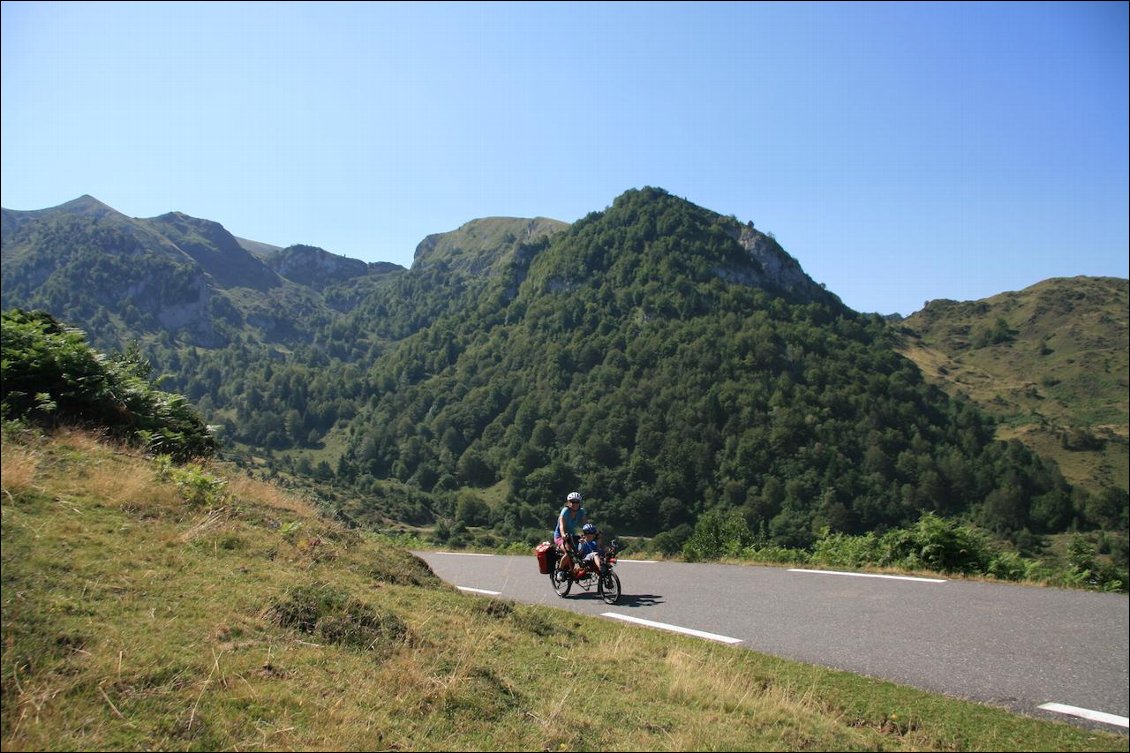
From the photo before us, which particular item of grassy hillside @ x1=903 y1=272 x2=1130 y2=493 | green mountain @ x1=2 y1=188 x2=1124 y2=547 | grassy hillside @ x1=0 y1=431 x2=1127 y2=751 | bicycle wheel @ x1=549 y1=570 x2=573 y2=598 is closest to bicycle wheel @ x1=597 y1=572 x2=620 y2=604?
bicycle wheel @ x1=549 y1=570 x2=573 y2=598

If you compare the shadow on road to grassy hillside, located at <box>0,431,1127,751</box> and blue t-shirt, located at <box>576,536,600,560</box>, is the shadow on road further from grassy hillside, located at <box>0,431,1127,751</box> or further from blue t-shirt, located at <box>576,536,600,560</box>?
grassy hillside, located at <box>0,431,1127,751</box>

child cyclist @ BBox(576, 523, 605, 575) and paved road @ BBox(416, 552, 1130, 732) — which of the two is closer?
paved road @ BBox(416, 552, 1130, 732)

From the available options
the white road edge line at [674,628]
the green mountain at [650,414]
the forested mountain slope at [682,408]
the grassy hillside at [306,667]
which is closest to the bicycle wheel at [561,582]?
the white road edge line at [674,628]

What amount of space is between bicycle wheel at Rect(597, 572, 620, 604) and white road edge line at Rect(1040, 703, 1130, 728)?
6.20 meters

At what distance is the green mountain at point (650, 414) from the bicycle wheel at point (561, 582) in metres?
63.1

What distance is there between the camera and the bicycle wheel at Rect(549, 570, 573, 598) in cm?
1155

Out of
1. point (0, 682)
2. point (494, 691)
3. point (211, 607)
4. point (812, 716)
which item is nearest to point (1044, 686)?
point (812, 716)

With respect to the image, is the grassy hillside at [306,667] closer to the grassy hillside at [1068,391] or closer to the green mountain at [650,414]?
the green mountain at [650,414]

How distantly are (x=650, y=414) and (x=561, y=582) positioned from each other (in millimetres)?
121793

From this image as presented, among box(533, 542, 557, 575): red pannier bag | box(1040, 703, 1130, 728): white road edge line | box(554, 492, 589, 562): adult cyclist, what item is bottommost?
box(533, 542, 557, 575): red pannier bag

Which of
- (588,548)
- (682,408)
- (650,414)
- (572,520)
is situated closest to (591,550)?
(588,548)

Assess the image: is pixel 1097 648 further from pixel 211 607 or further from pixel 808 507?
pixel 808 507

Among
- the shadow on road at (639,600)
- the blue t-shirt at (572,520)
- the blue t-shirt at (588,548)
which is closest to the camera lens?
the shadow on road at (639,600)

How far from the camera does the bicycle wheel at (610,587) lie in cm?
1103
